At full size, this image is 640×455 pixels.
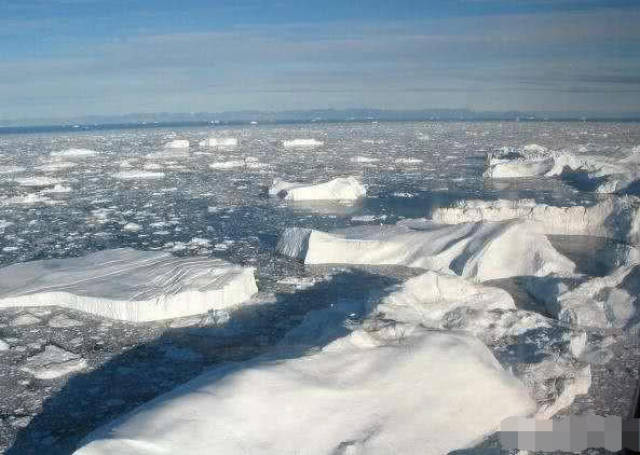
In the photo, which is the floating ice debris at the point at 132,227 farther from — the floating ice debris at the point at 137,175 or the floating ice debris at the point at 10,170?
the floating ice debris at the point at 10,170

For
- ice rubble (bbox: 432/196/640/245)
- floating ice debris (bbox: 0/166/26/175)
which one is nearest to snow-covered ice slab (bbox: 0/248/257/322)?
ice rubble (bbox: 432/196/640/245)

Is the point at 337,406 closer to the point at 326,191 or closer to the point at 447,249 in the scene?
the point at 447,249

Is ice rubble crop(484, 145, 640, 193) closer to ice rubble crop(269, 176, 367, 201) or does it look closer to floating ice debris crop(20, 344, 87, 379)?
ice rubble crop(269, 176, 367, 201)

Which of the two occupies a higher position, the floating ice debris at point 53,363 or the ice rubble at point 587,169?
the ice rubble at point 587,169

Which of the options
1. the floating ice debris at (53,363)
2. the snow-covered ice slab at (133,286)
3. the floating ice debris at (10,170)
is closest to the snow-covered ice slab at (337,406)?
the floating ice debris at (53,363)

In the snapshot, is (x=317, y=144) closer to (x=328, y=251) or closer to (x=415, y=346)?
(x=328, y=251)

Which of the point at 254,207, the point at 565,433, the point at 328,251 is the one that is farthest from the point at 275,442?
the point at 254,207
